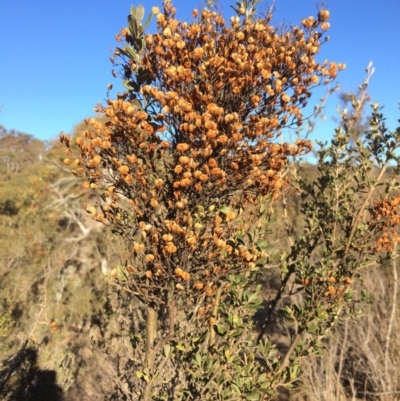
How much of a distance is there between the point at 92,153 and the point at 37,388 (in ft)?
23.2

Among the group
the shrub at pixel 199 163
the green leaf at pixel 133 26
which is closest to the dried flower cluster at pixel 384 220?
the shrub at pixel 199 163

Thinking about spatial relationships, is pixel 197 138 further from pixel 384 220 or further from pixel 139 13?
pixel 384 220

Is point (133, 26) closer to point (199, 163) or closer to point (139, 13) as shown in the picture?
point (139, 13)

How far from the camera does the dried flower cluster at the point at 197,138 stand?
1598 mm

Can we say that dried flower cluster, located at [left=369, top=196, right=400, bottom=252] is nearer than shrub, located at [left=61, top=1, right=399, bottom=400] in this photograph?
No

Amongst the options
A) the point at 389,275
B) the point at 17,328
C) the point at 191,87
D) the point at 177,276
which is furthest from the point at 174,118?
the point at 17,328

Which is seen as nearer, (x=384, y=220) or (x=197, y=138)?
(x=197, y=138)

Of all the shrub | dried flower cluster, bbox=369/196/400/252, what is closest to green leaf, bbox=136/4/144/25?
the shrub

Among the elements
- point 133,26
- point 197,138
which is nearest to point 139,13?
point 133,26

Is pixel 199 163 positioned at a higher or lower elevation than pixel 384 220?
lower

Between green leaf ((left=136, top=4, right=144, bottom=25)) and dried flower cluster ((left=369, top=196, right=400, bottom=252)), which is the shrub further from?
dried flower cluster ((left=369, top=196, right=400, bottom=252))

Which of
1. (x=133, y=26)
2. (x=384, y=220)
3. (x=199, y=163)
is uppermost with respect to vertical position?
(x=133, y=26)

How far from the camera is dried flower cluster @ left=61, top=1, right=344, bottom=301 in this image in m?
1.60

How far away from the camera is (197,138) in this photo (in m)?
1.67
